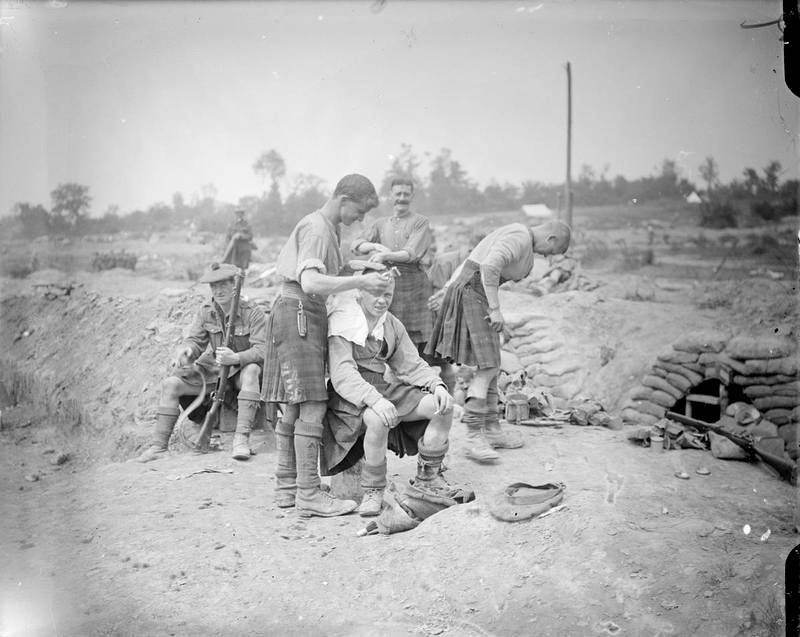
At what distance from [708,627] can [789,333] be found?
3.57m

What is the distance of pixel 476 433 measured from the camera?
4.57m

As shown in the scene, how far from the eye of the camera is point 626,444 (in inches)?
178

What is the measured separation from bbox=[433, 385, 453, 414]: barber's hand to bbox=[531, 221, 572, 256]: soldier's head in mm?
1568

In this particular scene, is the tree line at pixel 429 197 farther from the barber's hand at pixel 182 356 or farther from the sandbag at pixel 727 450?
the sandbag at pixel 727 450

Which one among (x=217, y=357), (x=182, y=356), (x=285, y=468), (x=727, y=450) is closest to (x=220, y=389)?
(x=217, y=357)

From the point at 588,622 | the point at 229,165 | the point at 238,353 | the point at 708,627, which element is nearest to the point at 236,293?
the point at 238,353

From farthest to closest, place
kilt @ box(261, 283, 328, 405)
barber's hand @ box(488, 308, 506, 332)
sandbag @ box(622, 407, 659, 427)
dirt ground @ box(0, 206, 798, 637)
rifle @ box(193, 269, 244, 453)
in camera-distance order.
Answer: sandbag @ box(622, 407, 659, 427) < rifle @ box(193, 269, 244, 453) < barber's hand @ box(488, 308, 506, 332) < kilt @ box(261, 283, 328, 405) < dirt ground @ box(0, 206, 798, 637)

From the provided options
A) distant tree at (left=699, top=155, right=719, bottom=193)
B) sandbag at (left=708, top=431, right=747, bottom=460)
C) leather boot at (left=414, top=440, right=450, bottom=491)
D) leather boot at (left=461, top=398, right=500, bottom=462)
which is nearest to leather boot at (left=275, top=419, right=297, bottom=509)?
leather boot at (left=414, top=440, right=450, bottom=491)

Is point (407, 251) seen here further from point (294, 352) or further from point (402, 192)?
point (294, 352)

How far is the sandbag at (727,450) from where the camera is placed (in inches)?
170

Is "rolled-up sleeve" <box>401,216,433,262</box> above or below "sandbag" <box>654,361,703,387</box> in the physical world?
above

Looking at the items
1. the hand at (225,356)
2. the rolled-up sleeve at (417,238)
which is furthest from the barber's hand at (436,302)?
the hand at (225,356)

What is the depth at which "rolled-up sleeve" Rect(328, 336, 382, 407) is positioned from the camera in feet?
11.7

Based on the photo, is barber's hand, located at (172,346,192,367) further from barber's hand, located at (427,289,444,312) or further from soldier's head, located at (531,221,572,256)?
soldier's head, located at (531,221,572,256)
